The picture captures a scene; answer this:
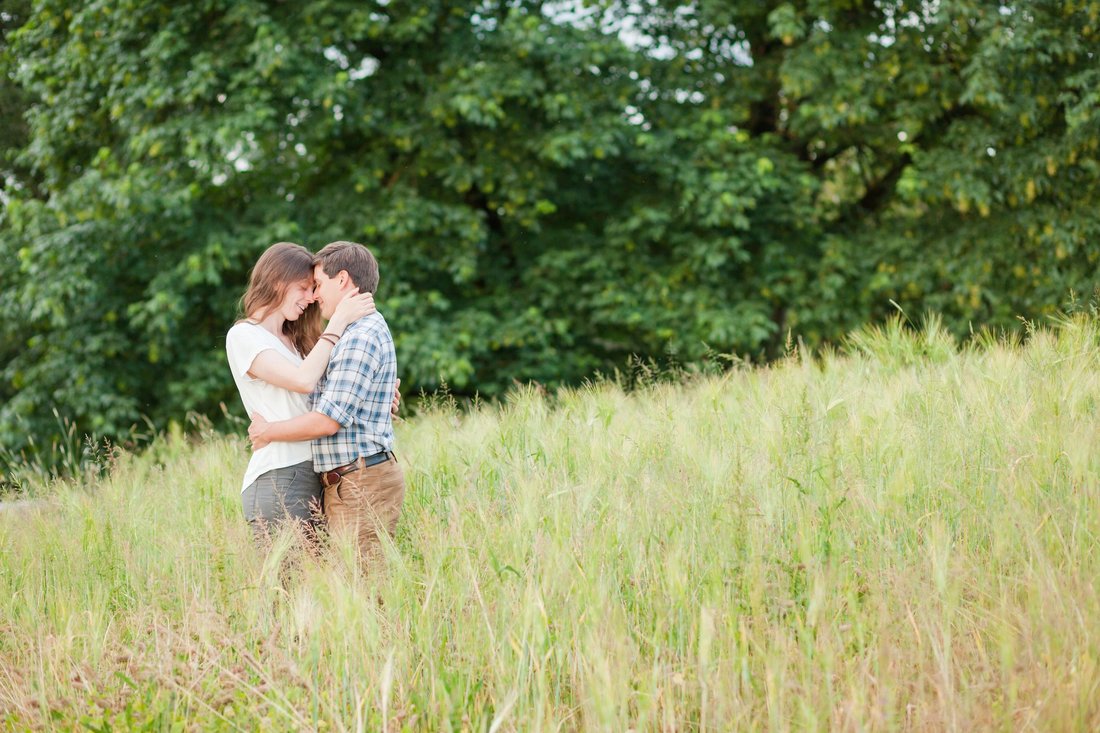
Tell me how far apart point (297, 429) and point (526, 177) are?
7655mm

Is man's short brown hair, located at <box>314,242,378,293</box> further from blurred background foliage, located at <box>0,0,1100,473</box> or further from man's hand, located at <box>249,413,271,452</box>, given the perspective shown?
blurred background foliage, located at <box>0,0,1100,473</box>

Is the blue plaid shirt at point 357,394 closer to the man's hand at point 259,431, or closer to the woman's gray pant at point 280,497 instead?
the woman's gray pant at point 280,497

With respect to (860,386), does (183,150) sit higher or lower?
higher

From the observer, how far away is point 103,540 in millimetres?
3910

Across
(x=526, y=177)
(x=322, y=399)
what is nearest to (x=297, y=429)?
(x=322, y=399)

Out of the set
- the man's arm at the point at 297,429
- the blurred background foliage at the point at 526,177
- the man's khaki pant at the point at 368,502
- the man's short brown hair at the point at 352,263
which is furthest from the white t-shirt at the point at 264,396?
the blurred background foliage at the point at 526,177

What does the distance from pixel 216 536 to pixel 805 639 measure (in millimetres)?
2238

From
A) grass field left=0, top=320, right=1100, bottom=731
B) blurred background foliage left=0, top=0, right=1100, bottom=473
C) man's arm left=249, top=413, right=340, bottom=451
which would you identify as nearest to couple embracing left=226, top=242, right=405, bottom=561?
man's arm left=249, top=413, right=340, bottom=451

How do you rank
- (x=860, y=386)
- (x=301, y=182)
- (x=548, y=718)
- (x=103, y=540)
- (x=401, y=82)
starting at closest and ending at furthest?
(x=548, y=718) → (x=103, y=540) → (x=860, y=386) → (x=401, y=82) → (x=301, y=182)

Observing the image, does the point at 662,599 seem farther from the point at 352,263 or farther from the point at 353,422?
the point at 352,263

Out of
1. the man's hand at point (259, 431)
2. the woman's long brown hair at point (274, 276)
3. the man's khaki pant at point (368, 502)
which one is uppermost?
the woman's long brown hair at point (274, 276)

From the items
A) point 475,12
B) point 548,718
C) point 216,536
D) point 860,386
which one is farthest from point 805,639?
point 475,12

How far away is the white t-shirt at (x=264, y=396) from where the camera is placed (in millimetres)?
3600

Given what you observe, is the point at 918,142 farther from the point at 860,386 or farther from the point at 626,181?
the point at 860,386
